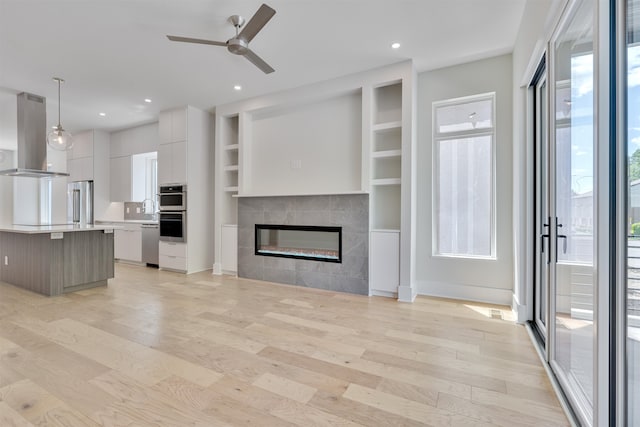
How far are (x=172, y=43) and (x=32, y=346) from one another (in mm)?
3115

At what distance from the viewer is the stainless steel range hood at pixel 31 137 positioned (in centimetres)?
425

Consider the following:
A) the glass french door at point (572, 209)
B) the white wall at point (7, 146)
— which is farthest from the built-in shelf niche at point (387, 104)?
the white wall at point (7, 146)

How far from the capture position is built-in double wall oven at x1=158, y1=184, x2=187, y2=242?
16.9ft

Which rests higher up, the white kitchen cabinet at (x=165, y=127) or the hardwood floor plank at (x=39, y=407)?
the white kitchen cabinet at (x=165, y=127)

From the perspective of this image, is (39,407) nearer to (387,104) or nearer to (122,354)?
(122,354)

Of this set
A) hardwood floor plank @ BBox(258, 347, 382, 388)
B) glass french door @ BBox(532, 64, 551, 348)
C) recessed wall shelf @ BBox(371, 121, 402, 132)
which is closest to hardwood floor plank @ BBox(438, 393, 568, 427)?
hardwood floor plank @ BBox(258, 347, 382, 388)

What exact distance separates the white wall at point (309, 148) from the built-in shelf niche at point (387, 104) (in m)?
0.25

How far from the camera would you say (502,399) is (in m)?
1.71

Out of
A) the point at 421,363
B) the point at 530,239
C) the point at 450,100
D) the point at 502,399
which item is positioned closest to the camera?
the point at 502,399

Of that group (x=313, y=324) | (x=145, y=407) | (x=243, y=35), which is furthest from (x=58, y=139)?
(x=313, y=324)

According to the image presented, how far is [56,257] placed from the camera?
379 cm

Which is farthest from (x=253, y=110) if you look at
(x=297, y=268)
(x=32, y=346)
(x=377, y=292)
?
(x=32, y=346)

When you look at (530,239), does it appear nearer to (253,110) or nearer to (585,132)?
(585,132)

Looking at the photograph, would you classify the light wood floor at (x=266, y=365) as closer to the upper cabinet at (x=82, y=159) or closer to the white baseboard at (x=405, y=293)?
the white baseboard at (x=405, y=293)
